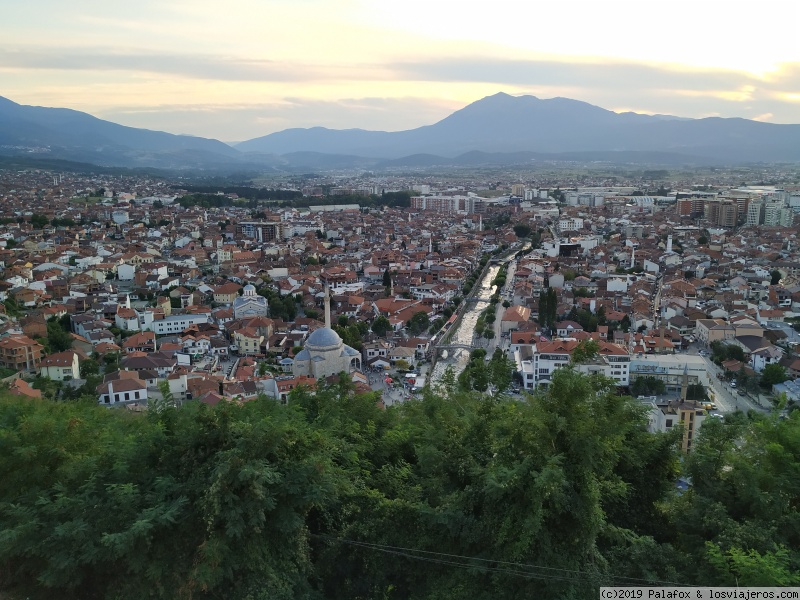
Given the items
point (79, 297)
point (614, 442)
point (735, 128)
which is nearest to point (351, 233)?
point (79, 297)

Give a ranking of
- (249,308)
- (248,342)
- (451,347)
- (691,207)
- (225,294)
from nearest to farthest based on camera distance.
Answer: (248,342) < (451,347) < (249,308) < (225,294) < (691,207)

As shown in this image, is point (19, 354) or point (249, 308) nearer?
point (19, 354)

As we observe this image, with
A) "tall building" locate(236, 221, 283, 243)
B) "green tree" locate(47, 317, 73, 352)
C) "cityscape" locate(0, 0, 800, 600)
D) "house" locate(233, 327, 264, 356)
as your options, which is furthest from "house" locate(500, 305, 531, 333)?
"tall building" locate(236, 221, 283, 243)

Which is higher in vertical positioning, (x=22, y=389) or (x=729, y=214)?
(x=729, y=214)

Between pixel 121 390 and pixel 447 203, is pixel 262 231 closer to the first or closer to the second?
pixel 447 203

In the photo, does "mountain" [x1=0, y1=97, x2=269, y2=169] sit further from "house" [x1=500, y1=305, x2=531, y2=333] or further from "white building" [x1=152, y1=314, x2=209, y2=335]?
"house" [x1=500, y1=305, x2=531, y2=333]

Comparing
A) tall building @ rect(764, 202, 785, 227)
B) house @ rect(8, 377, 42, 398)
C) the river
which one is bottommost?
the river

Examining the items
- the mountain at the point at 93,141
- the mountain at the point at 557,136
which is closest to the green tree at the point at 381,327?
the mountain at the point at 93,141

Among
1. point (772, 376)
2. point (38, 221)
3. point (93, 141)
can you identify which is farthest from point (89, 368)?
point (93, 141)
